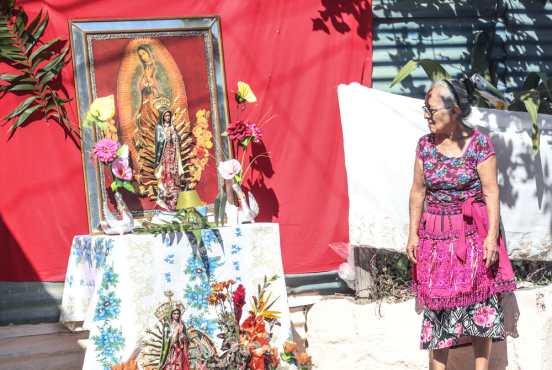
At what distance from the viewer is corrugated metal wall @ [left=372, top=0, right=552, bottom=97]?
669 centimetres

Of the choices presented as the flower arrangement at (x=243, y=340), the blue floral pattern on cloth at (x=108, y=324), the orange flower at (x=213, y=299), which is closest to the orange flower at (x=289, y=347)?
the flower arrangement at (x=243, y=340)

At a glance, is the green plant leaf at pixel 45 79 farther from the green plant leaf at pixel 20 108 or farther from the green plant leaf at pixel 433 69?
the green plant leaf at pixel 433 69

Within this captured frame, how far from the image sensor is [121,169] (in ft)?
19.2

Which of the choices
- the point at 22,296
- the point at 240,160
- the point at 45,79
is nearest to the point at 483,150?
A: the point at 240,160

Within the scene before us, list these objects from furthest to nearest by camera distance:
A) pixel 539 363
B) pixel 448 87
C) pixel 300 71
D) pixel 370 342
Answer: pixel 300 71 → pixel 370 342 → pixel 539 363 → pixel 448 87

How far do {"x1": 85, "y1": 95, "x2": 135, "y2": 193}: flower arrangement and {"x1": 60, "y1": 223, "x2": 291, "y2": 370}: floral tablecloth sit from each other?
43 centimetres

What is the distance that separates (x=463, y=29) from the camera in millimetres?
6789

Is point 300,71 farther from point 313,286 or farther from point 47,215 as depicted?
point 47,215

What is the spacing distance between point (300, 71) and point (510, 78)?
1.61m

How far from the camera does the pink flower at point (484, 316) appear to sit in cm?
514

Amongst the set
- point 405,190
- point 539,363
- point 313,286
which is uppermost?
point 405,190

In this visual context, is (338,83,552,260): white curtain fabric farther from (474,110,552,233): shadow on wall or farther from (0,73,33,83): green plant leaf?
(0,73,33,83): green plant leaf

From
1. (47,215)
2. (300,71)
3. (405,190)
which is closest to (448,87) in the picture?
(405,190)

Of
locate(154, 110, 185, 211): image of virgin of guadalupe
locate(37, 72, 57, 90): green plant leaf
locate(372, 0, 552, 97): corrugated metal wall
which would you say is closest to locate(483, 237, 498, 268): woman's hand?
locate(372, 0, 552, 97): corrugated metal wall
